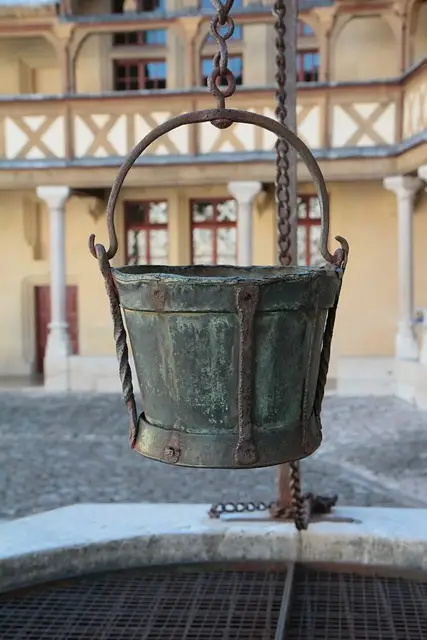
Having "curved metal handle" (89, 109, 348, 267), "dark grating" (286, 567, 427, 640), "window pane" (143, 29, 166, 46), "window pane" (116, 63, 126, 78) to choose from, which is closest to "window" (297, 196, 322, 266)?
"window pane" (143, 29, 166, 46)

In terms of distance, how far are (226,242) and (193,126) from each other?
2.83m

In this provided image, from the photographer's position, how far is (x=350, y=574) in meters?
3.18

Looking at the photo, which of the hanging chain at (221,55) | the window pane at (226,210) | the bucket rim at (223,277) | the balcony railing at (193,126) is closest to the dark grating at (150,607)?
Result: the bucket rim at (223,277)

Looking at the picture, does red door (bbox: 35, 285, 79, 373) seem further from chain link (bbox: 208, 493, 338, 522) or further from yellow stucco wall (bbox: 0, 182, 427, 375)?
chain link (bbox: 208, 493, 338, 522)

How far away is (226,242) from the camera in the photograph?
1425 centimetres

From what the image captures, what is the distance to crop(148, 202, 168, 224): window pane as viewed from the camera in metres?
14.4

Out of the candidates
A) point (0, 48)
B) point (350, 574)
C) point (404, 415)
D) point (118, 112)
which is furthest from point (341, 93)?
point (350, 574)

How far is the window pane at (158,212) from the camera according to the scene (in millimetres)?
14359

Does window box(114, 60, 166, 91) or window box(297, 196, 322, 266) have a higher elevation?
window box(114, 60, 166, 91)

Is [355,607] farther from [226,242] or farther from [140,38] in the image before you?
[140,38]

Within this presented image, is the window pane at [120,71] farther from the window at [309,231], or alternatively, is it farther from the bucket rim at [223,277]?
the bucket rim at [223,277]

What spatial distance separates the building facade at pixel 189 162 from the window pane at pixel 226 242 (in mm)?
25

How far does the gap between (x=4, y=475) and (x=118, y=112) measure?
629 cm

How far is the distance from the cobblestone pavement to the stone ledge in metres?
3.37
